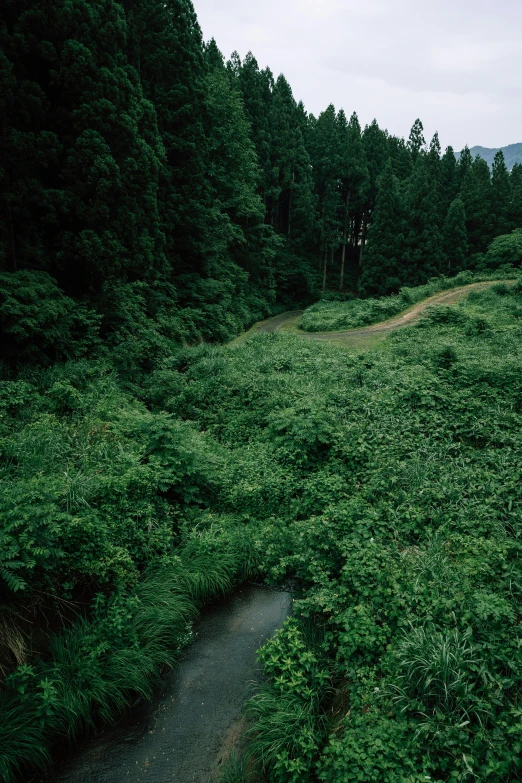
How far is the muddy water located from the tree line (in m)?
8.27

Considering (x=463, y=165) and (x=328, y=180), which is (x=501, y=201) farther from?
(x=328, y=180)

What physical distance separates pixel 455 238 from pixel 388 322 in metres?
19.1

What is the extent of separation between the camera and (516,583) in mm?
4430

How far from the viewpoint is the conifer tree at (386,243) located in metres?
35.9

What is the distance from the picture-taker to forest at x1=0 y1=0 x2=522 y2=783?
4.04m

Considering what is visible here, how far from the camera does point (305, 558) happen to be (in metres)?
5.73

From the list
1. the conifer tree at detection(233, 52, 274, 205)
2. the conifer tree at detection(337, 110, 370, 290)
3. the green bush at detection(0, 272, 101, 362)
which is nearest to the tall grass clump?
the green bush at detection(0, 272, 101, 362)

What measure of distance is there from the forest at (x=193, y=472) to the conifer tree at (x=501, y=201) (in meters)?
22.0

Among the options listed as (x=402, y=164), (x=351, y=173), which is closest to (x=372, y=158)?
(x=402, y=164)

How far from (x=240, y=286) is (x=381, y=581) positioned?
2652 cm

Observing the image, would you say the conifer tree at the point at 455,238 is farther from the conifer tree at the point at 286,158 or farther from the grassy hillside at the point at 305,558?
the grassy hillside at the point at 305,558

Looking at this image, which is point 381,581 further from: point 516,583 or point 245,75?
point 245,75

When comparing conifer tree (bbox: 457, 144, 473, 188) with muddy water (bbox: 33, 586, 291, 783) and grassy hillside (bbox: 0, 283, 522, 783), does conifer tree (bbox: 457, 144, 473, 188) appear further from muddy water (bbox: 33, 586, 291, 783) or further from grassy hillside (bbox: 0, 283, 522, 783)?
muddy water (bbox: 33, 586, 291, 783)

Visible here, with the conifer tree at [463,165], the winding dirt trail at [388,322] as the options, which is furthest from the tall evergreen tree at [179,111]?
the conifer tree at [463,165]
